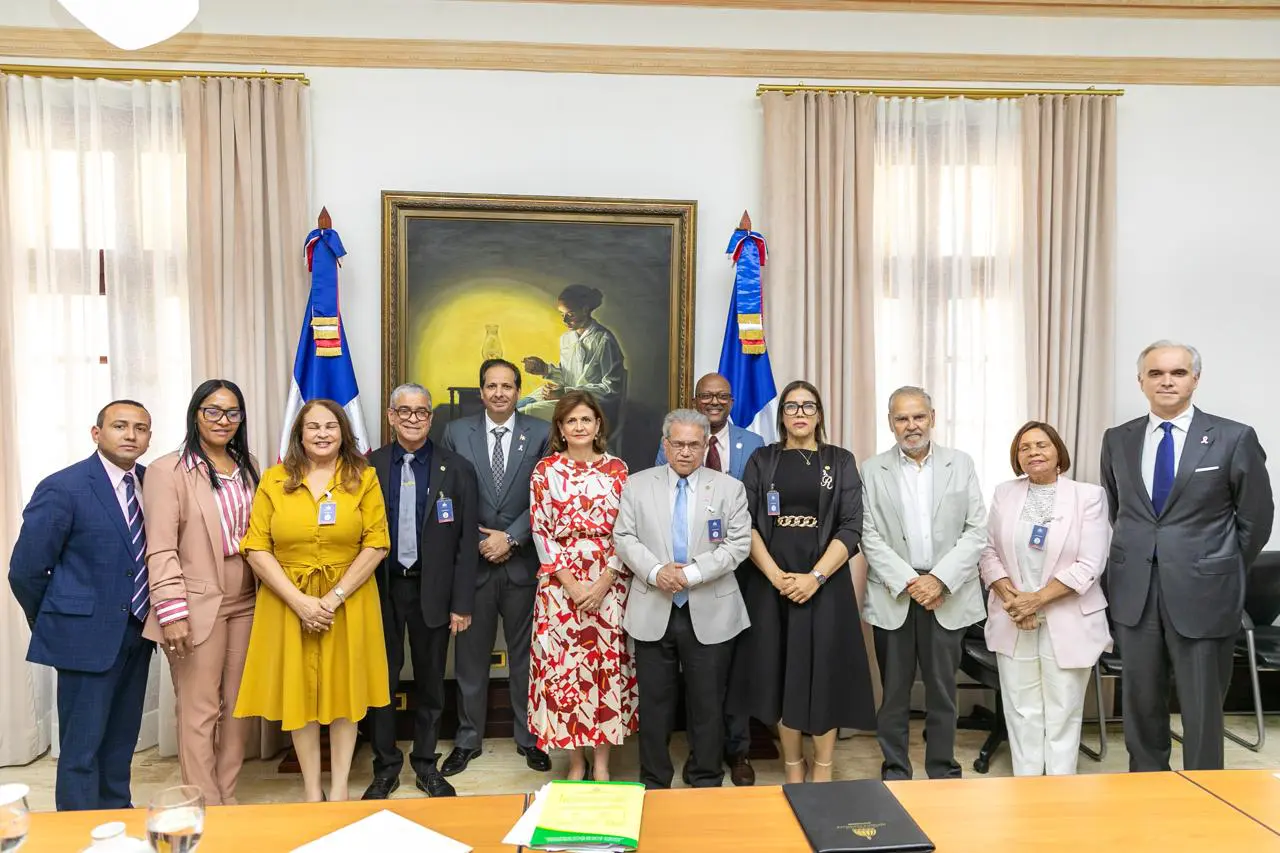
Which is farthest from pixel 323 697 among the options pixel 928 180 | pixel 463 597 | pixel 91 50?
pixel 928 180

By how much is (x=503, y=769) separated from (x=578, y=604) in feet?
3.56

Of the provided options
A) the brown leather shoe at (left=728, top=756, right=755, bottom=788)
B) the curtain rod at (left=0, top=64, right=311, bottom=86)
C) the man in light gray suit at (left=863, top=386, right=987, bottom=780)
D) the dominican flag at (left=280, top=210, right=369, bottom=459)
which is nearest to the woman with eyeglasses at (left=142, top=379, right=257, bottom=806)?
the dominican flag at (left=280, top=210, right=369, bottom=459)

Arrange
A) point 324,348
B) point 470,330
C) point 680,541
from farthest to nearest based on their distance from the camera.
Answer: point 470,330 < point 324,348 < point 680,541

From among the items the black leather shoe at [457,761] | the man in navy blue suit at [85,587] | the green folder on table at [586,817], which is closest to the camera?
the green folder on table at [586,817]

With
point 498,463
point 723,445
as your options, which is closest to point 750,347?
point 723,445

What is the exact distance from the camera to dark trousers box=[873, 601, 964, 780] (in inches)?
134

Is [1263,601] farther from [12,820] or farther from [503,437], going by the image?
[12,820]

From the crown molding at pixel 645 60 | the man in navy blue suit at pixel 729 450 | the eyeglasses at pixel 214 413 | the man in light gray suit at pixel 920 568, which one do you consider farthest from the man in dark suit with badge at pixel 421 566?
the crown molding at pixel 645 60

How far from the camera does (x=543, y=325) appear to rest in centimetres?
432

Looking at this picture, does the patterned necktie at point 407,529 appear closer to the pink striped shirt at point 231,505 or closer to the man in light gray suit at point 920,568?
the pink striped shirt at point 231,505

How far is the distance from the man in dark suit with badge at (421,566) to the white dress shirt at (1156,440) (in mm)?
2819

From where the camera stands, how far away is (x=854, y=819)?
152cm

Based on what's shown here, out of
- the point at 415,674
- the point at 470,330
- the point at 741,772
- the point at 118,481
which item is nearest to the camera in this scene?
the point at 118,481

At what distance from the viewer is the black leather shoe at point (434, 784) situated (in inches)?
134
